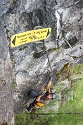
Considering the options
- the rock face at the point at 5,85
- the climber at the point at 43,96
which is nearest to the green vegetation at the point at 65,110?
the climber at the point at 43,96

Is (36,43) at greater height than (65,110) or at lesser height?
greater

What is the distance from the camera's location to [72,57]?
7391 millimetres

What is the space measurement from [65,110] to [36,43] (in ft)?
11.4

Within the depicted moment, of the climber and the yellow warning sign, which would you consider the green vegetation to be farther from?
the yellow warning sign

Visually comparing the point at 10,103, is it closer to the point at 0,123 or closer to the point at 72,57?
the point at 0,123

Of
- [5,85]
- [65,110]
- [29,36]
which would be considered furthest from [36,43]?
[65,110]

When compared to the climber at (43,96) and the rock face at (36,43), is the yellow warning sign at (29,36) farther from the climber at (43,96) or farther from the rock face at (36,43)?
the climber at (43,96)

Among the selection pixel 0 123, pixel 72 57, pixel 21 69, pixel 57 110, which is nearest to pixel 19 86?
pixel 21 69

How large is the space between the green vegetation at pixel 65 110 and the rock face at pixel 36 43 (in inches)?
41.6

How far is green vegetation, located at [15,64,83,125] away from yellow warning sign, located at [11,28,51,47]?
2488 millimetres

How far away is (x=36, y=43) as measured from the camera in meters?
6.21

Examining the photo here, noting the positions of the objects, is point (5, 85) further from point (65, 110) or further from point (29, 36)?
point (65, 110)

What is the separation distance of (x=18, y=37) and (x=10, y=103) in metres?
1.11

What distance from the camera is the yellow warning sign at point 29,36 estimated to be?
5672 millimetres
